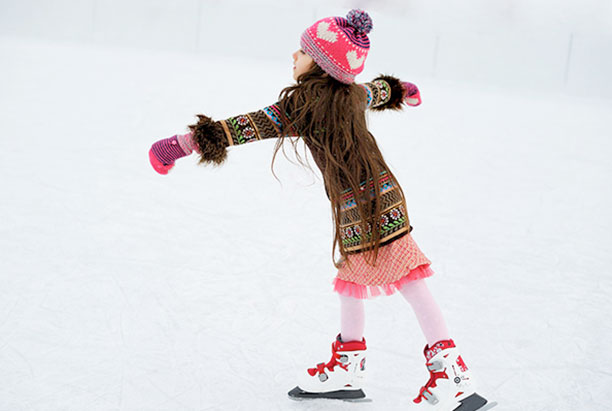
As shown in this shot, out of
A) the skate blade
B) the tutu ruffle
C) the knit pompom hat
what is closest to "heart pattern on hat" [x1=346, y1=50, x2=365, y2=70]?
the knit pompom hat

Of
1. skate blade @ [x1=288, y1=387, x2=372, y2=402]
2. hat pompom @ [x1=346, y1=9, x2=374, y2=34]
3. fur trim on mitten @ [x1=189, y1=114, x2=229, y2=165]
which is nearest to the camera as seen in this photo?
fur trim on mitten @ [x1=189, y1=114, x2=229, y2=165]

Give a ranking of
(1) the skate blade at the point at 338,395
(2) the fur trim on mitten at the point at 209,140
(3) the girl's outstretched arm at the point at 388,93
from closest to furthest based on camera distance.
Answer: (2) the fur trim on mitten at the point at 209,140 < (3) the girl's outstretched arm at the point at 388,93 < (1) the skate blade at the point at 338,395

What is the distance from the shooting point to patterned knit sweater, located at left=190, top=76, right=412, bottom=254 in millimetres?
1277

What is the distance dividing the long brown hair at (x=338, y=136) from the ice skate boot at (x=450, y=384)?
0.87 ft

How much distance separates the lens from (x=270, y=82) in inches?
258

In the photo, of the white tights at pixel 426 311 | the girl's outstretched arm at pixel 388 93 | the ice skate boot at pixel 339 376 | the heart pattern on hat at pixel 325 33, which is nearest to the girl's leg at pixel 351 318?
the ice skate boot at pixel 339 376

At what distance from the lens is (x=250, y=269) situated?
2404 mm

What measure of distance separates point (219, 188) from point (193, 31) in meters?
6.27

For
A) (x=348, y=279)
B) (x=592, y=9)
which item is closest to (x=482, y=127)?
(x=348, y=279)

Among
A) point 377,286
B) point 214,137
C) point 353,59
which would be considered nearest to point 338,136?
point 353,59

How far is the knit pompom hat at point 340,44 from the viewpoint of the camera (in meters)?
1.36

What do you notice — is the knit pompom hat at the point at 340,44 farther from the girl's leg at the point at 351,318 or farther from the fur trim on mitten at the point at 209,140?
the girl's leg at the point at 351,318

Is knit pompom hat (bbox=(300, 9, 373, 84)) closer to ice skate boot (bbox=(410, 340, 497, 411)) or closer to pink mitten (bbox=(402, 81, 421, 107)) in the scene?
pink mitten (bbox=(402, 81, 421, 107))

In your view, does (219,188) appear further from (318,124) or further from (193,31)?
(193,31)
